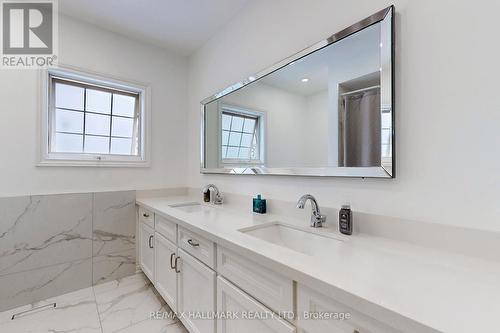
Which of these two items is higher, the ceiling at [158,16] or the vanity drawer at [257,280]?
the ceiling at [158,16]

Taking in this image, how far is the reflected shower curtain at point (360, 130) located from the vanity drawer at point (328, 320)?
0.67 metres

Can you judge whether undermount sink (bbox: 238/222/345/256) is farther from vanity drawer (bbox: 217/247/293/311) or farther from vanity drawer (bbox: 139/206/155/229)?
vanity drawer (bbox: 139/206/155/229)

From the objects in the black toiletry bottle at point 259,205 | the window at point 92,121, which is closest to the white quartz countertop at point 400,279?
the black toiletry bottle at point 259,205

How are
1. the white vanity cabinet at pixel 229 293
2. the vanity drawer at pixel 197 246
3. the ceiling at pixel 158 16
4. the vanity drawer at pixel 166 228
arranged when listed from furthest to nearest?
the ceiling at pixel 158 16, the vanity drawer at pixel 166 228, the vanity drawer at pixel 197 246, the white vanity cabinet at pixel 229 293

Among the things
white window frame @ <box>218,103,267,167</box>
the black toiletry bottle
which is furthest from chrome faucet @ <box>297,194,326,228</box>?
white window frame @ <box>218,103,267,167</box>

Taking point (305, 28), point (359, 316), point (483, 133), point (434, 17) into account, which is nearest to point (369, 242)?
point (359, 316)

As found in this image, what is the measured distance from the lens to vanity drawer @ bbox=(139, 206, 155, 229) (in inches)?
75.1

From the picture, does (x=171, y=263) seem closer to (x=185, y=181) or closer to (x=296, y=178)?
(x=296, y=178)

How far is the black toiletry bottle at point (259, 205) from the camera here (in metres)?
1.58

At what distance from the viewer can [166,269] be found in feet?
5.50

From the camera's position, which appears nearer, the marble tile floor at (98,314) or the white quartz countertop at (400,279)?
the white quartz countertop at (400,279)

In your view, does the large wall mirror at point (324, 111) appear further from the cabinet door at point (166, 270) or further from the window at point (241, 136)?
→ the cabinet door at point (166, 270)

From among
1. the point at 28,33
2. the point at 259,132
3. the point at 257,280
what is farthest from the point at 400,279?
the point at 28,33

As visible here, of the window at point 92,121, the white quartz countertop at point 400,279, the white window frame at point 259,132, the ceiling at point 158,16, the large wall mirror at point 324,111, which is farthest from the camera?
the window at point 92,121
